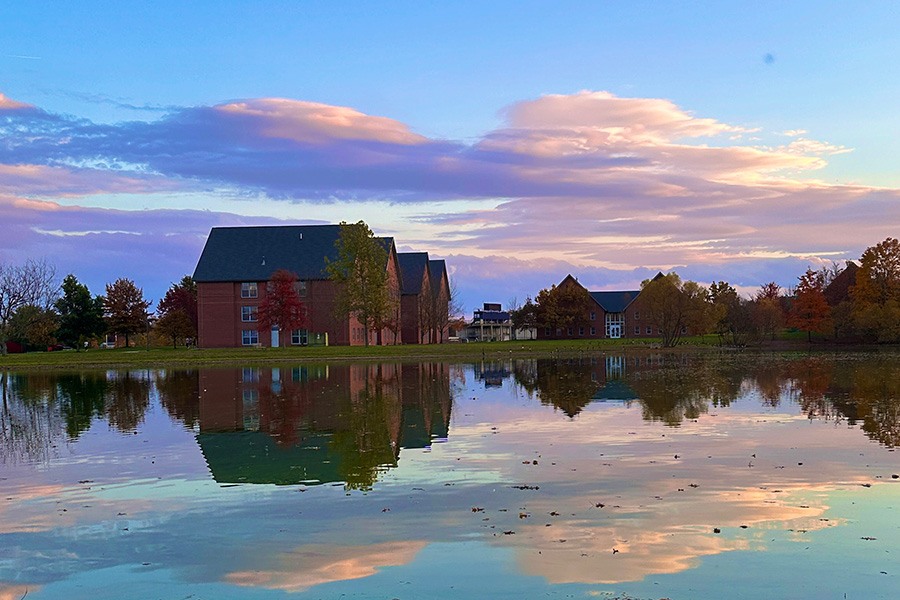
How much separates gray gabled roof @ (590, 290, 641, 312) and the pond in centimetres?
11773

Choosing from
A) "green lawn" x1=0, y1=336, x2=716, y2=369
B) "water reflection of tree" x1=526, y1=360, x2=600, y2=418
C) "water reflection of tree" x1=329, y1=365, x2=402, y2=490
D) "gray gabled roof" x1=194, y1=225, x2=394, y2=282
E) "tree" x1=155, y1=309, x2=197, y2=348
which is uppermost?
"gray gabled roof" x1=194, y1=225, x2=394, y2=282

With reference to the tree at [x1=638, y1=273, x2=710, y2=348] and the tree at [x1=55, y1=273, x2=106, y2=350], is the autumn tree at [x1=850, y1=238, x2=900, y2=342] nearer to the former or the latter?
the tree at [x1=638, y1=273, x2=710, y2=348]

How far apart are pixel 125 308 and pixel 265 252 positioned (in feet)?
101

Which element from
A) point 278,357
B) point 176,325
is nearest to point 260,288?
point 176,325

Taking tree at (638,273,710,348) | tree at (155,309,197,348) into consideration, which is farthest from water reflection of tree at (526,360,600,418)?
tree at (155,309,197,348)

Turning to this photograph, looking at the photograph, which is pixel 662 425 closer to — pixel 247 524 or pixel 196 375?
pixel 247 524

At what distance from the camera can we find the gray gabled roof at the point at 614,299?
14262cm

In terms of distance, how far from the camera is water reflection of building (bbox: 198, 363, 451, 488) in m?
15.5

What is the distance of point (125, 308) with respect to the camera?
114 meters

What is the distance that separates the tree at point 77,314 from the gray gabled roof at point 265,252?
2226cm

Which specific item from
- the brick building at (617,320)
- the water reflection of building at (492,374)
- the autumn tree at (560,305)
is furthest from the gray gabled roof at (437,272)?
the water reflection of building at (492,374)

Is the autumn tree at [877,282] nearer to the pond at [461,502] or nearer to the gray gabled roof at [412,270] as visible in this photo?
the gray gabled roof at [412,270]

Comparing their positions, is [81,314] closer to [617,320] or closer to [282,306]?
[282,306]

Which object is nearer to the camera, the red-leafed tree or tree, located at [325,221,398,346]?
tree, located at [325,221,398,346]
